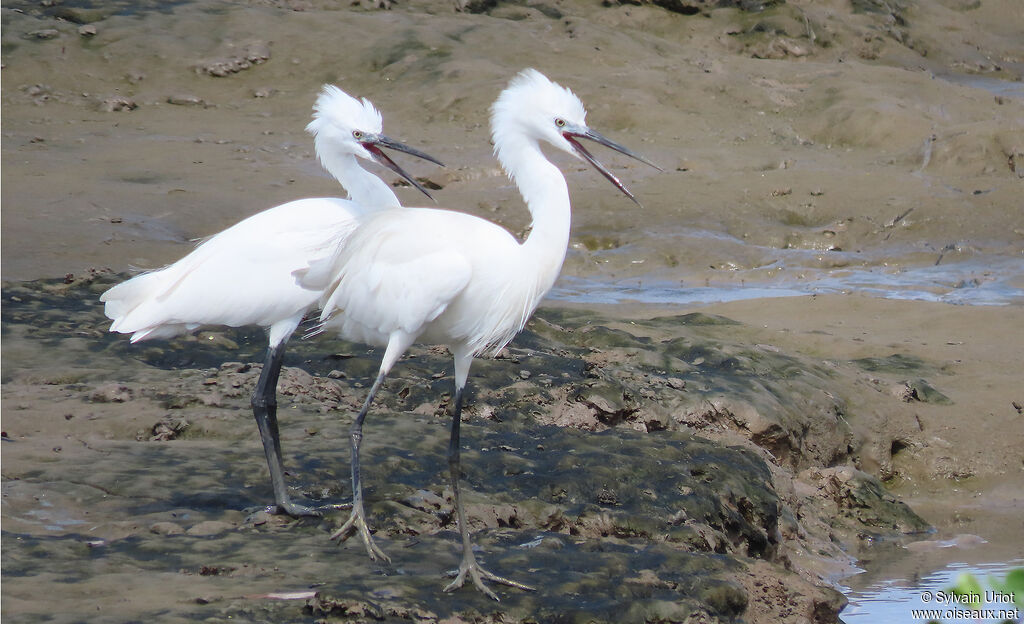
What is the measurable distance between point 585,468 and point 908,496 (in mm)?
2886

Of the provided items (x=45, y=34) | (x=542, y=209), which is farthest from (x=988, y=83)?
(x=542, y=209)

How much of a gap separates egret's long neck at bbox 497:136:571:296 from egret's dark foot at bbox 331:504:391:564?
108 centimetres

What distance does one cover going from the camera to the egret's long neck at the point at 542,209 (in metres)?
4.54

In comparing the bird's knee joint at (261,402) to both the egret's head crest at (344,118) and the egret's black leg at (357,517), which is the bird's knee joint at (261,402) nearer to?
the egret's black leg at (357,517)

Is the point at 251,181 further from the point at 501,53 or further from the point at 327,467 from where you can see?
the point at 327,467

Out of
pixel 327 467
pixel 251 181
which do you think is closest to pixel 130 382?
pixel 327 467

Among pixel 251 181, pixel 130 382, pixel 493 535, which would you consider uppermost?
pixel 493 535

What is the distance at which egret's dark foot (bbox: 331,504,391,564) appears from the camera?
4.20 metres

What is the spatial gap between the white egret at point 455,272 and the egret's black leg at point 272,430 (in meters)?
0.38

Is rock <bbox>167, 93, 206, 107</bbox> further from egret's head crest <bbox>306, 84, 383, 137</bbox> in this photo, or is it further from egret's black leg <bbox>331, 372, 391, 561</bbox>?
egret's black leg <bbox>331, 372, 391, 561</bbox>

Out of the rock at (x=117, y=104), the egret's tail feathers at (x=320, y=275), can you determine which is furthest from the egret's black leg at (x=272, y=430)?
the rock at (x=117, y=104)

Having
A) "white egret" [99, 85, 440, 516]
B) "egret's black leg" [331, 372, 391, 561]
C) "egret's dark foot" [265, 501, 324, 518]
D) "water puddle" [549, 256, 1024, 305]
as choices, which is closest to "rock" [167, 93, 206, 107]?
"water puddle" [549, 256, 1024, 305]

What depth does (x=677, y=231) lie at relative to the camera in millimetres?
11422

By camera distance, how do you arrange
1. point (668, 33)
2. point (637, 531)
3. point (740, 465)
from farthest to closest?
point (668, 33)
point (740, 465)
point (637, 531)
